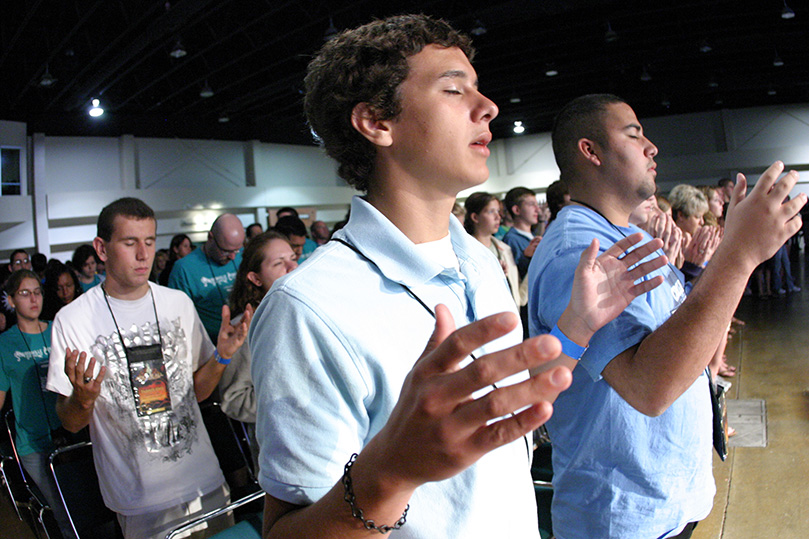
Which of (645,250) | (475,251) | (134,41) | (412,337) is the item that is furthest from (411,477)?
(134,41)

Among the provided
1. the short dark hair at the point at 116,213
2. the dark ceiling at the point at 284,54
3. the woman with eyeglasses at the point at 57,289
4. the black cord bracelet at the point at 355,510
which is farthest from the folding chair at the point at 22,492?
the dark ceiling at the point at 284,54

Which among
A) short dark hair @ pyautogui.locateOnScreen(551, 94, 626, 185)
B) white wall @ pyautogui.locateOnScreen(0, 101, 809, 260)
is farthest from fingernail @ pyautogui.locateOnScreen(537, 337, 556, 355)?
white wall @ pyautogui.locateOnScreen(0, 101, 809, 260)

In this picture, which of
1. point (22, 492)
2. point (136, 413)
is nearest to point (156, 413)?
point (136, 413)

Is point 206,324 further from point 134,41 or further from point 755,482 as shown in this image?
point 134,41

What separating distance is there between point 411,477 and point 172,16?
29.0ft

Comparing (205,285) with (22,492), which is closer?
(22,492)

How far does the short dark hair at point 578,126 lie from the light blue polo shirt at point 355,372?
3.55 feet

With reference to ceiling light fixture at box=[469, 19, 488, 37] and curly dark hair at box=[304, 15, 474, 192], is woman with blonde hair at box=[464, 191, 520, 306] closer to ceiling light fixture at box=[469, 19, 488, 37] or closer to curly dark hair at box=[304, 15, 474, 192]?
curly dark hair at box=[304, 15, 474, 192]

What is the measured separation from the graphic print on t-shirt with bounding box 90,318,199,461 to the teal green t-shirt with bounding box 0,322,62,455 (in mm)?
1040

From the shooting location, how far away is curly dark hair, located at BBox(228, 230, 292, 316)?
10.4 feet

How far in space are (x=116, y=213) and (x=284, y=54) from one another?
9.05 metres

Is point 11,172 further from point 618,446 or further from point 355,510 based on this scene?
point 355,510

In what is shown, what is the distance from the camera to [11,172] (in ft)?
39.5

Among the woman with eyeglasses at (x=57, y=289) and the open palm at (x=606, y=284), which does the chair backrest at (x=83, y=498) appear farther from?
the woman with eyeglasses at (x=57, y=289)
